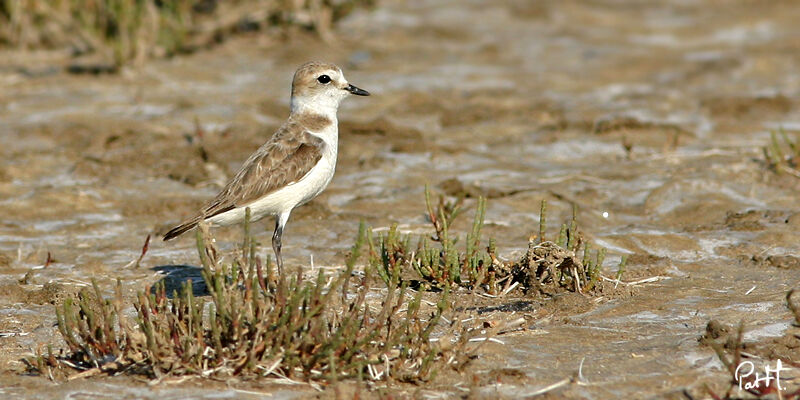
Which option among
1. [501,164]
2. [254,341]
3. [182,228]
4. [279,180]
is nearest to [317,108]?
[279,180]

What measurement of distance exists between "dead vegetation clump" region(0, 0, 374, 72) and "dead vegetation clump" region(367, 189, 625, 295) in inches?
257

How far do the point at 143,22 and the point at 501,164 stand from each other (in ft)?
16.8

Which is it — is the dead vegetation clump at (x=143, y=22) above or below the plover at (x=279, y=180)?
above

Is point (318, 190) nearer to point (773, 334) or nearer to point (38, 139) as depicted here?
point (773, 334)

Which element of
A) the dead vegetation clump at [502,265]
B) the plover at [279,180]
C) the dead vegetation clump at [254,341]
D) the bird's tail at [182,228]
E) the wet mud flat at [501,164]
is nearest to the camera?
the dead vegetation clump at [254,341]

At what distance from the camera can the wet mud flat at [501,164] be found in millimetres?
5590

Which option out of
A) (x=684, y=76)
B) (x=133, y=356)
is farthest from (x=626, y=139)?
(x=133, y=356)

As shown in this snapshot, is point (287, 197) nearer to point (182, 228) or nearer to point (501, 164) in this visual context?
point (182, 228)

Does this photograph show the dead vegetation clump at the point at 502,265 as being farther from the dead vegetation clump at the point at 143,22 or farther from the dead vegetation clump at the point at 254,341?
the dead vegetation clump at the point at 143,22

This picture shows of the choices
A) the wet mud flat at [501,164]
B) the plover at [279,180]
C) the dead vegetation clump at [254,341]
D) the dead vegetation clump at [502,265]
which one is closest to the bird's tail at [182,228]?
the plover at [279,180]

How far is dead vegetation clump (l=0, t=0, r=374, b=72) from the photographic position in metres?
11.9

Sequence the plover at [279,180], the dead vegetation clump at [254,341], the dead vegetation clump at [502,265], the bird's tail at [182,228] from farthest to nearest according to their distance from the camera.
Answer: the plover at [279,180]
the bird's tail at [182,228]
the dead vegetation clump at [502,265]
the dead vegetation clump at [254,341]

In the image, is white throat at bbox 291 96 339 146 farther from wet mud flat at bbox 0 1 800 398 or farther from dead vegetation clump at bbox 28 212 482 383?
dead vegetation clump at bbox 28 212 482 383

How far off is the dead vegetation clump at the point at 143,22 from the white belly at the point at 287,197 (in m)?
5.60
